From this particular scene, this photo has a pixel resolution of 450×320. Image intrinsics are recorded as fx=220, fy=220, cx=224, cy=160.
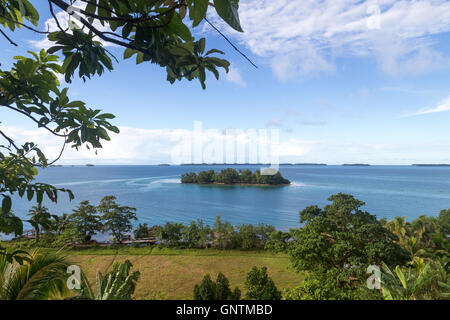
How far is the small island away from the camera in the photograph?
4536 centimetres

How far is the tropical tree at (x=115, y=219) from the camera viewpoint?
15.0 m

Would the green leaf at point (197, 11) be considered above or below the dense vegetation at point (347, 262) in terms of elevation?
above

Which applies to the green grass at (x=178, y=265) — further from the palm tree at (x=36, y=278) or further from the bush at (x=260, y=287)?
the palm tree at (x=36, y=278)

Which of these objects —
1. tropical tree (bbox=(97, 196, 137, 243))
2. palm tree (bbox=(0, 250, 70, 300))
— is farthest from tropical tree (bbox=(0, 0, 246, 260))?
tropical tree (bbox=(97, 196, 137, 243))

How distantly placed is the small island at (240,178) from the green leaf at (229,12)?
44693 millimetres

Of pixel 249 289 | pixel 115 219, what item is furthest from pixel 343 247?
pixel 115 219

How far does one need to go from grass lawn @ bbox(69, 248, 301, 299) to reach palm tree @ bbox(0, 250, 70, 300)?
6.33 meters

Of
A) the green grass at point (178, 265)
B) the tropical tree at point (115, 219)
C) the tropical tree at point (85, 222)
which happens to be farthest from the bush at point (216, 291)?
the tropical tree at point (85, 222)

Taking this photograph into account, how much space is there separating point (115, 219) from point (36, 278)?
14.7 m

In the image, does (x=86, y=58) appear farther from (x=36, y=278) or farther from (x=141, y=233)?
(x=141, y=233)

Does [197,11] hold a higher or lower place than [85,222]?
higher

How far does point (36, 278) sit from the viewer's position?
2.03 metres
